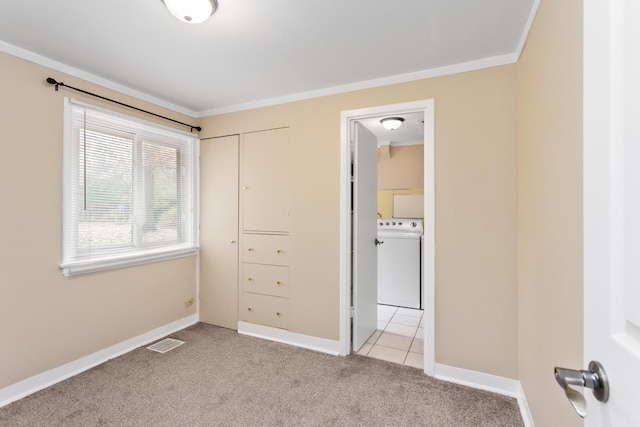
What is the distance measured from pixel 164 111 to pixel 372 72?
2171mm

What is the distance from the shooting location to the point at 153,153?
309 cm

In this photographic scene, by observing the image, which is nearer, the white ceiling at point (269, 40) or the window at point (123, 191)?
the white ceiling at point (269, 40)

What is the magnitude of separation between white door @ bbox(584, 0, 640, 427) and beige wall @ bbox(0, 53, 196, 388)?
3038mm

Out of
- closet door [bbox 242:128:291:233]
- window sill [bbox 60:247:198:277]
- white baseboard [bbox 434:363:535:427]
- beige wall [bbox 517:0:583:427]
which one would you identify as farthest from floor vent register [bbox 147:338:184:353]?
beige wall [bbox 517:0:583:427]

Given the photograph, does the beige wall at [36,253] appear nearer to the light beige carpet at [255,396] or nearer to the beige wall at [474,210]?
the light beige carpet at [255,396]

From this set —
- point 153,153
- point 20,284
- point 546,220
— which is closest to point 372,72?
point 546,220

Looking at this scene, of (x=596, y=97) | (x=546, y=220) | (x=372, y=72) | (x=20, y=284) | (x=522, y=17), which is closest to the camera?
(x=596, y=97)

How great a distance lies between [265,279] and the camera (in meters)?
3.14

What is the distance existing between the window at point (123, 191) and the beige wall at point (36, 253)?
0.10 m

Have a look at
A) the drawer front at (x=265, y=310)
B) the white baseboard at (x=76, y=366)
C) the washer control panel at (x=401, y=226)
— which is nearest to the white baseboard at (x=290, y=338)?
the drawer front at (x=265, y=310)

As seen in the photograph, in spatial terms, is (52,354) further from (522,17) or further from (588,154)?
(522,17)

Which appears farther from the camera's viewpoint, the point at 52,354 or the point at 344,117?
the point at 344,117

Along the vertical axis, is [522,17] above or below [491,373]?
above

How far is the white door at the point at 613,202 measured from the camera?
488 millimetres
